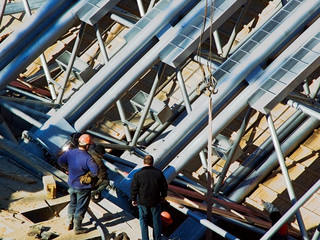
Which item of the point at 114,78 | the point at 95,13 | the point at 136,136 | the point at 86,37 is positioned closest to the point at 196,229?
the point at 136,136

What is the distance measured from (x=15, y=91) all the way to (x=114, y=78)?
217 inches

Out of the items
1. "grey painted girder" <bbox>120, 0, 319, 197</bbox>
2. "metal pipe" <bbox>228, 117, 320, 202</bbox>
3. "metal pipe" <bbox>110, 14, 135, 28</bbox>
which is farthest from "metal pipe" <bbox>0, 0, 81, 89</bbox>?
"metal pipe" <bbox>228, 117, 320, 202</bbox>

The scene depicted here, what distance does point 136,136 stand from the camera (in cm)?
2006

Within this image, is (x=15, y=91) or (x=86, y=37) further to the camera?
(x=86, y=37)

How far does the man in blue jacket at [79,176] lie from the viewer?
51.2ft

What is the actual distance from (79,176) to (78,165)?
0.62ft

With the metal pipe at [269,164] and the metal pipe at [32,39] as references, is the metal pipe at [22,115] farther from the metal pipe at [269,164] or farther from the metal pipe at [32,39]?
the metal pipe at [269,164]

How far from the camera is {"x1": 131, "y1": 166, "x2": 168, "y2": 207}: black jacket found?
15328 millimetres

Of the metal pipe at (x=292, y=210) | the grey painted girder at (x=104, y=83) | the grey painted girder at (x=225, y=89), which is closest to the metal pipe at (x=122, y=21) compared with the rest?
the grey painted girder at (x=104, y=83)

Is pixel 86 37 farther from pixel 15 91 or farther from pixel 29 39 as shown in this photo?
pixel 29 39

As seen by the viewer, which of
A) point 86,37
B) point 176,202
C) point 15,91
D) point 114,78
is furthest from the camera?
point 86,37

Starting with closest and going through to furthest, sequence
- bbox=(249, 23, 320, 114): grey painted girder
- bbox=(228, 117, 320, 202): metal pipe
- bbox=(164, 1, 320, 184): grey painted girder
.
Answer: bbox=(249, 23, 320, 114): grey painted girder < bbox=(164, 1, 320, 184): grey painted girder < bbox=(228, 117, 320, 202): metal pipe

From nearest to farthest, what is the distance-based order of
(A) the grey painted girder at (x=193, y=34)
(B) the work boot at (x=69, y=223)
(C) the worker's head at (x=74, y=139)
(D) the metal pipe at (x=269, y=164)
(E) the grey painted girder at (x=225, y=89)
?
1. (B) the work boot at (x=69, y=223)
2. (E) the grey painted girder at (x=225, y=89)
3. (C) the worker's head at (x=74, y=139)
4. (A) the grey painted girder at (x=193, y=34)
5. (D) the metal pipe at (x=269, y=164)

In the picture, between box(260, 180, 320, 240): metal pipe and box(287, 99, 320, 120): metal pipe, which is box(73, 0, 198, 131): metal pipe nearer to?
box(287, 99, 320, 120): metal pipe
